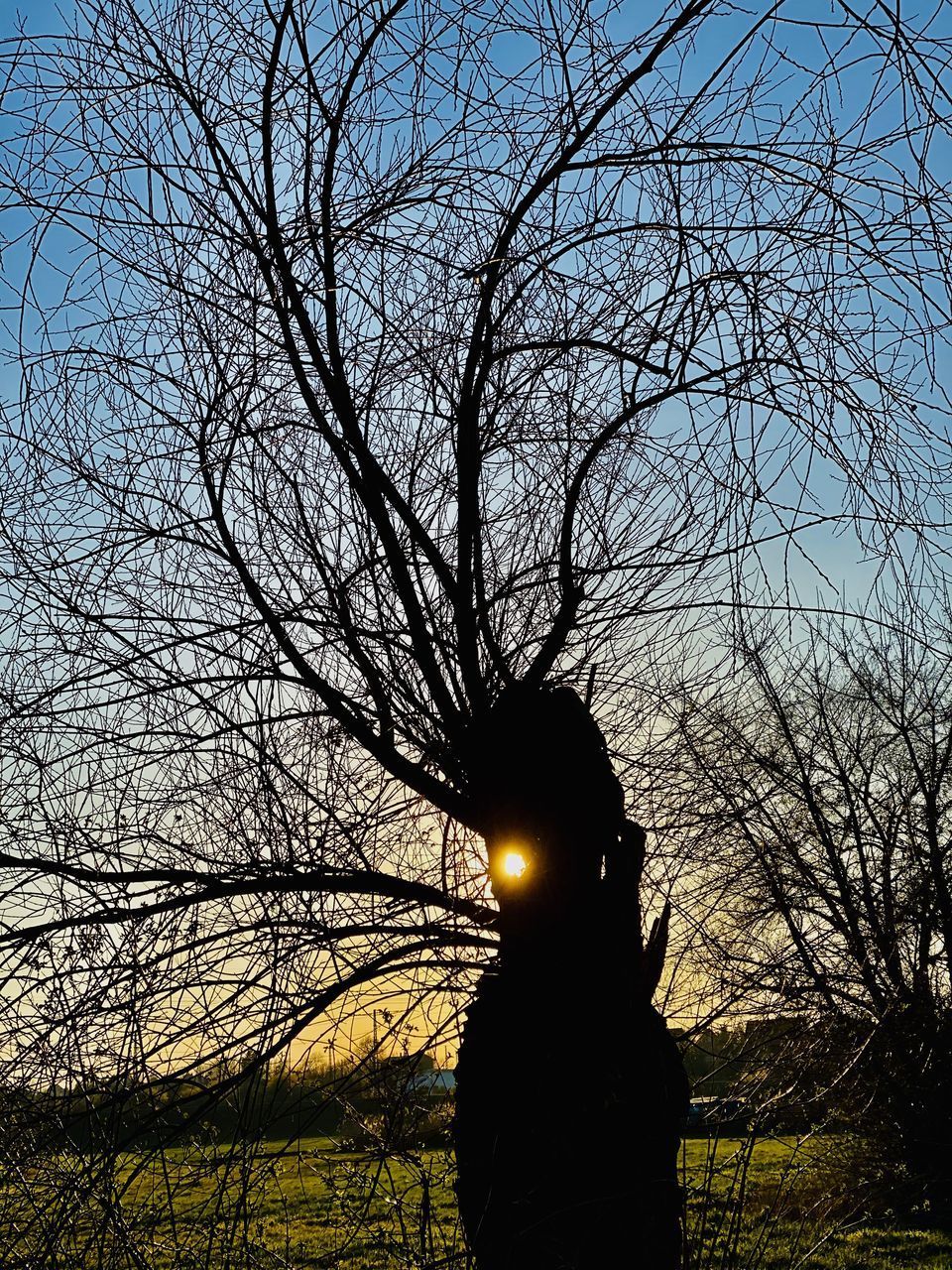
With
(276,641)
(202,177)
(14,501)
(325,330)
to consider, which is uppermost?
(202,177)

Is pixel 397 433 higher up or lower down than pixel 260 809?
higher up

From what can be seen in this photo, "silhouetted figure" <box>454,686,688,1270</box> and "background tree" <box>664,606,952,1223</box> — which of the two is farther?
"background tree" <box>664,606,952,1223</box>

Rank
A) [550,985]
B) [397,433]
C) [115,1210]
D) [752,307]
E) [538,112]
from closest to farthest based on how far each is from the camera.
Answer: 1. [115,1210]
2. [752,307]
3. [538,112]
4. [550,985]
5. [397,433]

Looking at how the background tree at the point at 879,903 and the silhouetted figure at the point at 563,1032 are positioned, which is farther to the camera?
the background tree at the point at 879,903

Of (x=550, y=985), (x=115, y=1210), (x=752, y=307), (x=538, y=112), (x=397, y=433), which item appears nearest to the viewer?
Result: (x=115, y=1210)

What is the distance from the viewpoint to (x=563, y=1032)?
2592 millimetres

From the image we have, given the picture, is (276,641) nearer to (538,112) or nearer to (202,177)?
(202,177)

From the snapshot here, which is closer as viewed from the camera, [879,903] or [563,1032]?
[563,1032]

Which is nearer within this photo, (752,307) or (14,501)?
(752,307)

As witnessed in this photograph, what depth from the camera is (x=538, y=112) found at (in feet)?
8.05

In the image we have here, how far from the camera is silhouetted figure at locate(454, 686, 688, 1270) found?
2461 mm

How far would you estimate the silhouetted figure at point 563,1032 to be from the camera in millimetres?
2461

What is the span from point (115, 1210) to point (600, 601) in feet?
6.02

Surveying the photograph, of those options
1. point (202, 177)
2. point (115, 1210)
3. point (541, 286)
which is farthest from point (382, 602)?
point (115, 1210)
